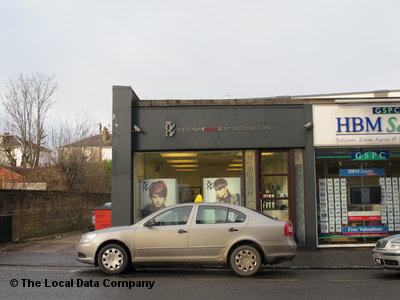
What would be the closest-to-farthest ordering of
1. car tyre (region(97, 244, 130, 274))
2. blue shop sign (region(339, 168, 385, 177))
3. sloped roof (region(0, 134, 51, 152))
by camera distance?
car tyre (region(97, 244, 130, 274)) < blue shop sign (region(339, 168, 385, 177)) < sloped roof (region(0, 134, 51, 152))

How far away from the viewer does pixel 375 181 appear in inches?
540

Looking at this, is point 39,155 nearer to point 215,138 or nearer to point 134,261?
point 215,138

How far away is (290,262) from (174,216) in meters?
3.50

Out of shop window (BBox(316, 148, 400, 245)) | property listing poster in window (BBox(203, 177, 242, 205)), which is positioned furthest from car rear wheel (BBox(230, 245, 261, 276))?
shop window (BBox(316, 148, 400, 245))

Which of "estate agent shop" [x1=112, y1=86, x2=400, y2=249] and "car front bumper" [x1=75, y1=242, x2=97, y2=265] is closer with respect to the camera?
"car front bumper" [x1=75, y1=242, x2=97, y2=265]

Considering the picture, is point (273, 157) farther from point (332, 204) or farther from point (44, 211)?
point (44, 211)

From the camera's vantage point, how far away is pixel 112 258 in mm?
9078

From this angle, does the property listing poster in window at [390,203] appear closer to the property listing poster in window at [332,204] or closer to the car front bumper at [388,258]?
the property listing poster in window at [332,204]

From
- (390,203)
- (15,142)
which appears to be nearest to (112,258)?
(390,203)

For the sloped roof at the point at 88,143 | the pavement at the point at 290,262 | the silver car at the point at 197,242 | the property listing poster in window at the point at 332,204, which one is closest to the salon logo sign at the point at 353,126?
the property listing poster in window at the point at 332,204

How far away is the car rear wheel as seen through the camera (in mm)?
8844

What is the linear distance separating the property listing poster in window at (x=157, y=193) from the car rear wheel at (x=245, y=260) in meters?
4.93

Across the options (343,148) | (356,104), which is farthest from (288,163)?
(356,104)

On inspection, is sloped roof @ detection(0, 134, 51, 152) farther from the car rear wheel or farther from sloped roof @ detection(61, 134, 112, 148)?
the car rear wheel
